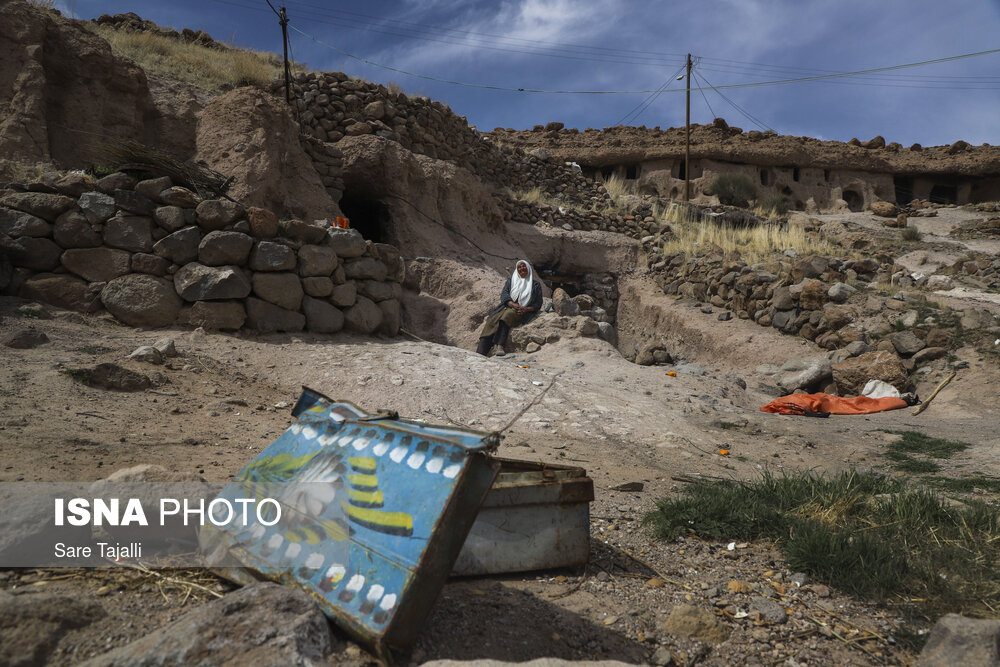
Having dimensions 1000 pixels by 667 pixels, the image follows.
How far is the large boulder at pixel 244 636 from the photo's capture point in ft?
4.35

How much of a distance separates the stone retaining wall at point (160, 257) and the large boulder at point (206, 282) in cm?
1

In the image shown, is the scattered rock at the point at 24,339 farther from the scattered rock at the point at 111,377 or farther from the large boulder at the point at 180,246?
the large boulder at the point at 180,246

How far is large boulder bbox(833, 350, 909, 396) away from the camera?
7.42 meters

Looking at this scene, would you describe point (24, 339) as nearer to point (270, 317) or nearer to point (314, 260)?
point (270, 317)

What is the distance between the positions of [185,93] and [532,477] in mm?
9794

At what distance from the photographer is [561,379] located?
6441mm

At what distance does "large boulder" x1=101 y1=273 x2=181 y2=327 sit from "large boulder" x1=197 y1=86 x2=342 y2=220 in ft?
8.80

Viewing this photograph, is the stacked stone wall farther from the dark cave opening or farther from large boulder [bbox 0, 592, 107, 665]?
large boulder [bbox 0, 592, 107, 665]

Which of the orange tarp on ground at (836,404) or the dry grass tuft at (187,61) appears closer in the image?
the orange tarp on ground at (836,404)

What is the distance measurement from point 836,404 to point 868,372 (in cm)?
99

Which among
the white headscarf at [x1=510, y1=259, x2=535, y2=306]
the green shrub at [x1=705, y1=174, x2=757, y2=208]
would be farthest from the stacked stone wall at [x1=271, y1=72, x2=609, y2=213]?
the green shrub at [x1=705, y1=174, x2=757, y2=208]

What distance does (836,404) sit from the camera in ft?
23.2

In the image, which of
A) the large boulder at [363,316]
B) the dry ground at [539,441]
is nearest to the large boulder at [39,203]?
the dry ground at [539,441]

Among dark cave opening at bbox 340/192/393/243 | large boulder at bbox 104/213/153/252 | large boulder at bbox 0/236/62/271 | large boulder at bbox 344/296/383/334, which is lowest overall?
large boulder at bbox 344/296/383/334
